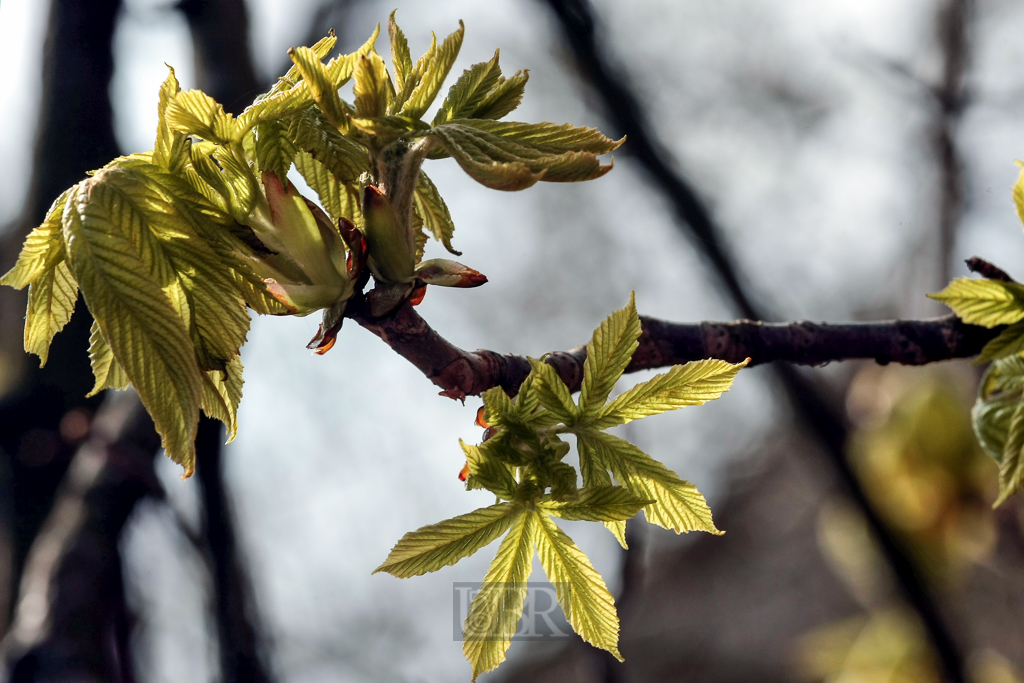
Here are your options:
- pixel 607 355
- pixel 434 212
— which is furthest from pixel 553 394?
pixel 434 212

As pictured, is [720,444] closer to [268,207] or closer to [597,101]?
[597,101]

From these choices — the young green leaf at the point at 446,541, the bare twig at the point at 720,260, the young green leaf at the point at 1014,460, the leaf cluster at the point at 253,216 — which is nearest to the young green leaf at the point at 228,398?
the leaf cluster at the point at 253,216

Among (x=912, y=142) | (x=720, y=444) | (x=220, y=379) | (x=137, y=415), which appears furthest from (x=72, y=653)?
(x=720, y=444)

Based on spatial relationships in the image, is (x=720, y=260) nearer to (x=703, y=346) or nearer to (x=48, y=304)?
(x=703, y=346)

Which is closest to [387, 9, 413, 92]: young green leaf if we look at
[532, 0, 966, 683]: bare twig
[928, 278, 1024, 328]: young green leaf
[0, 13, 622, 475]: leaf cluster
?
[0, 13, 622, 475]: leaf cluster

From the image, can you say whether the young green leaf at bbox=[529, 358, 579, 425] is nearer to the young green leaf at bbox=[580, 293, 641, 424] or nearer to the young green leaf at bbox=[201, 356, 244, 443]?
the young green leaf at bbox=[580, 293, 641, 424]
